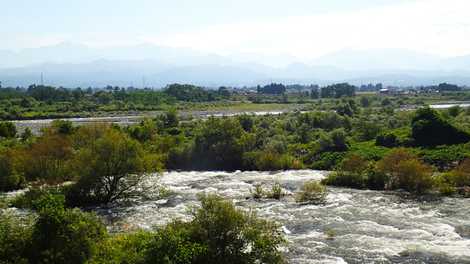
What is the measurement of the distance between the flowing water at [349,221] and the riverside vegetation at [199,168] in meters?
3.30

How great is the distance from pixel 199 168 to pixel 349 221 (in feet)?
122

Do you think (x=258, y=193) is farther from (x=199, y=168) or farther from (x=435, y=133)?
(x=435, y=133)

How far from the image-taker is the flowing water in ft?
114

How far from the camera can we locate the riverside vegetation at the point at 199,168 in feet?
85.3

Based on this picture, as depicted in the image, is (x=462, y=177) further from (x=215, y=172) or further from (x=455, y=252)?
(x=215, y=172)

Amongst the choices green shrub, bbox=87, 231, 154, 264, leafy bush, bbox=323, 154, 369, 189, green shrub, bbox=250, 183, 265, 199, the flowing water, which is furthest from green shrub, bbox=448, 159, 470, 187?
green shrub, bbox=87, 231, 154, 264

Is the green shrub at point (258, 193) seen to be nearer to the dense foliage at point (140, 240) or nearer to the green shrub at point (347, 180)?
the green shrub at point (347, 180)

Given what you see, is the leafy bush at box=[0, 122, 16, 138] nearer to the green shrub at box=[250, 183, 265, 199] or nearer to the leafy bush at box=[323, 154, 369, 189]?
the green shrub at box=[250, 183, 265, 199]

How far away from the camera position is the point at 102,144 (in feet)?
172

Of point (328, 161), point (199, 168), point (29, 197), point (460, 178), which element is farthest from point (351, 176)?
point (29, 197)

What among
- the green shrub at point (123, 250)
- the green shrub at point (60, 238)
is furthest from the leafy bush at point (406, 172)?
the green shrub at point (60, 238)

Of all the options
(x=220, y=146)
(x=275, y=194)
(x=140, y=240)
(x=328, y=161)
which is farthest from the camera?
(x=220, y=146)

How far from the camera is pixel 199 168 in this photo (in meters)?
77.7

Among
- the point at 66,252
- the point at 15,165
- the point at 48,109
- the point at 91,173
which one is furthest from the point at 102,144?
the point at 48,109
